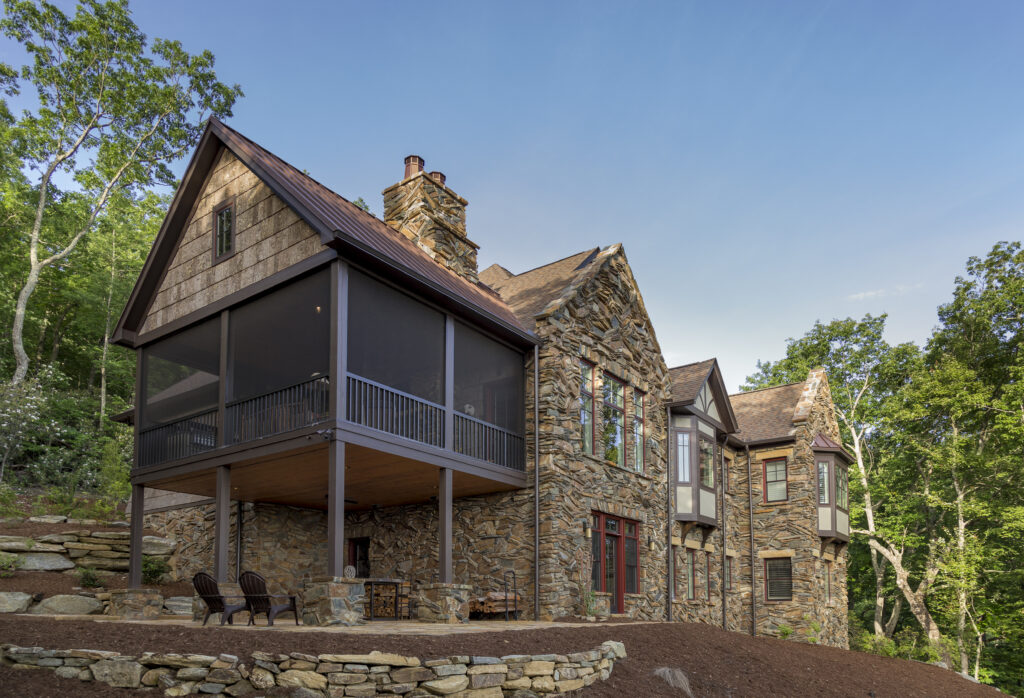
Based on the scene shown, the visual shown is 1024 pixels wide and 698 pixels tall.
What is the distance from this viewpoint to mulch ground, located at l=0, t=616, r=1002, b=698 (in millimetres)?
7896

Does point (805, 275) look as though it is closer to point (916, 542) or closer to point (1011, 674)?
Answer: point (916, 542)

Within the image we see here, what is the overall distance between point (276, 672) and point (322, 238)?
244 inches

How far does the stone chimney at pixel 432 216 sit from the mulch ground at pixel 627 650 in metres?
8.42

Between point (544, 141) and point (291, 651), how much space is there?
21047 mm

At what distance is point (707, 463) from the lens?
2177 centimetres

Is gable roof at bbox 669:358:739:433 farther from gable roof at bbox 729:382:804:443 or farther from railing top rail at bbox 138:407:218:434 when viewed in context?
railing top rail at bbox 138:407:218:434

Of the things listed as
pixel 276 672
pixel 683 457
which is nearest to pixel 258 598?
pixel 276 672

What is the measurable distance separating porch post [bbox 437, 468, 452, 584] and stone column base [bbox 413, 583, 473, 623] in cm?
25

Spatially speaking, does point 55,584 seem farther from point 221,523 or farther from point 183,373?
point 183,373

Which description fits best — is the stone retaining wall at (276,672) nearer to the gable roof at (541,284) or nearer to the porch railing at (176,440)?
the porch railing at (176,440)

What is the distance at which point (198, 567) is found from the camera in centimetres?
1709

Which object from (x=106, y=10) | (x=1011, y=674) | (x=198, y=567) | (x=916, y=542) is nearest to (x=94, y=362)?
(x=106, y=10)

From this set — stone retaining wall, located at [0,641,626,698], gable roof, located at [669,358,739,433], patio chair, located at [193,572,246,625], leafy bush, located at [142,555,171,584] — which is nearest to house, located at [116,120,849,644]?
gable roof, located at [669,358,739,433]

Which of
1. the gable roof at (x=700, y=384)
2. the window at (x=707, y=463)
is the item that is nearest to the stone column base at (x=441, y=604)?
the gable roof at (x=700, y=384)
